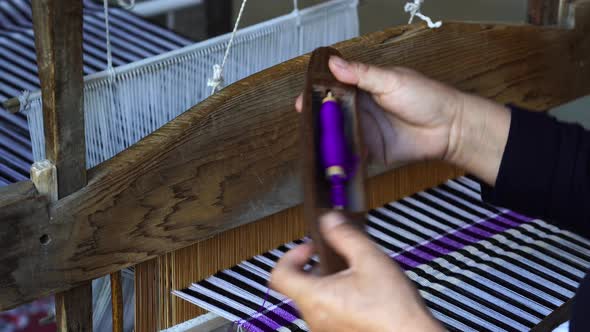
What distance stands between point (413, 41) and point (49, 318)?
1176 millimetres

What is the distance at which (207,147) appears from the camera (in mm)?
1439

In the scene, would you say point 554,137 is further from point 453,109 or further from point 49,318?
point 49,318

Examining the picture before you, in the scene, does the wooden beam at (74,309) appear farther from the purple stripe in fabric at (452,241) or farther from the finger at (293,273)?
the finger at (293,273)

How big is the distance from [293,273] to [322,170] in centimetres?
12

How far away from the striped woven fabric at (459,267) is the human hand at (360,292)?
0.50m

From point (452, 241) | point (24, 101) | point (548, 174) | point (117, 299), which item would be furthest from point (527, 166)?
point (24, 101)

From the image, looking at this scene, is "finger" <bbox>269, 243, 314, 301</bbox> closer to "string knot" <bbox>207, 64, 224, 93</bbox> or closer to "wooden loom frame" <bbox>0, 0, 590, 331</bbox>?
"wooden loom frame" <bbox>0, 0, 590, 331</bbox>

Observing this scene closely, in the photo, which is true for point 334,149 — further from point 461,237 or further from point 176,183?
point 461,237

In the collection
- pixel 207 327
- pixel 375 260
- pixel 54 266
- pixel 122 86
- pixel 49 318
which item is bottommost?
pixel 49 318

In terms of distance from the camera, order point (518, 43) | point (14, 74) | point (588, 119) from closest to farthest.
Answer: point (518, 43), point (14, 74), point (588, 119)

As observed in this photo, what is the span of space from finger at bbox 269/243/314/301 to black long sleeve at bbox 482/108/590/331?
1.61 feet

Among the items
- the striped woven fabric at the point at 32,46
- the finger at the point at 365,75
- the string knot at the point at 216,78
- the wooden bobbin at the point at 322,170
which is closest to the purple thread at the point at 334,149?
the wooden bobbin at the point at 322,170

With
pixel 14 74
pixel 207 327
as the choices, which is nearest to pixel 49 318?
pixel 14 74

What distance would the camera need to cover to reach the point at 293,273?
0.97m
